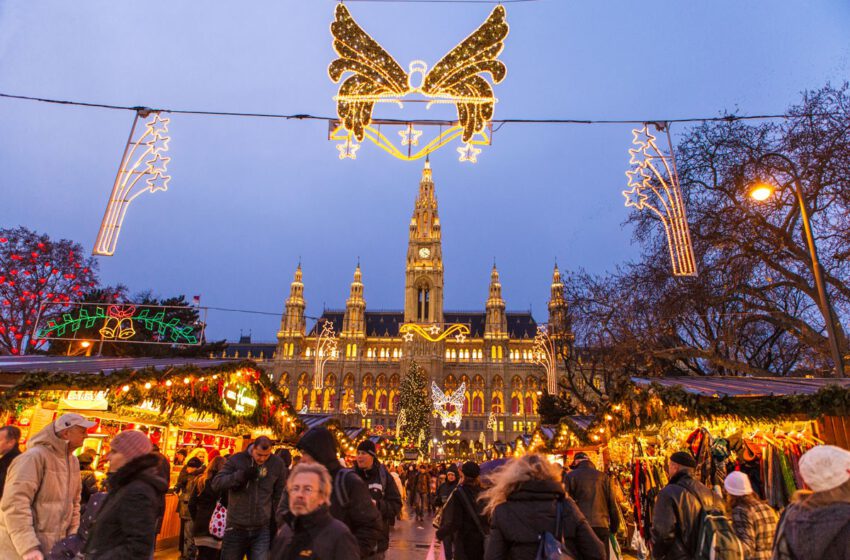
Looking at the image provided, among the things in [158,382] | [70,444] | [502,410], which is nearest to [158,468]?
[70,444]

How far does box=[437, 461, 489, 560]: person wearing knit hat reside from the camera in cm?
510

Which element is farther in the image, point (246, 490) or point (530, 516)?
point (246, 490)

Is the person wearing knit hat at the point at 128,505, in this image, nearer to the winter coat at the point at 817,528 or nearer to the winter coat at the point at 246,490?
the winter coat at the point at 246,490

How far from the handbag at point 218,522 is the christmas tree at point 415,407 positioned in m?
53.0

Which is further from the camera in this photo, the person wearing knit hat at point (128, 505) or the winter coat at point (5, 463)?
the winter coat at point (5, 463)

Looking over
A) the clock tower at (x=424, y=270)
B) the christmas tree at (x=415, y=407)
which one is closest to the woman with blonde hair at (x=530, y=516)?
the christmas tree at (x=415, y=407)

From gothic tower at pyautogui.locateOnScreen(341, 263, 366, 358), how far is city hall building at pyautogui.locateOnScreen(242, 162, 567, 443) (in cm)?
14

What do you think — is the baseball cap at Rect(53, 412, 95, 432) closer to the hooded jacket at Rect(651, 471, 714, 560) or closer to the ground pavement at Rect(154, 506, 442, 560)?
the hooded jacket at Rect(651, 471, 714, 560)

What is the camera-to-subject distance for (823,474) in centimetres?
276

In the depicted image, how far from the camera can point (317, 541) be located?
2.49 m

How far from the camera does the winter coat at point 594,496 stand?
6078mm

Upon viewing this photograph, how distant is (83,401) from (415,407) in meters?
53.0

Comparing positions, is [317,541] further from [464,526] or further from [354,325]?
[354,325]

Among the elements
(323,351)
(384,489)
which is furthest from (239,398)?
(323,351)
